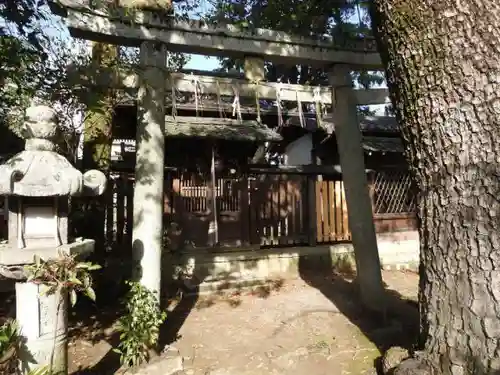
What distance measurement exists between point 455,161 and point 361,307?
3678 millimetres

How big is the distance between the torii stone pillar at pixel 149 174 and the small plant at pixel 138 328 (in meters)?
0.17

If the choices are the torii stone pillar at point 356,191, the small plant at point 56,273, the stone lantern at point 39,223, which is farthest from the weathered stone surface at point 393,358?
the stone lantern at point 39,223

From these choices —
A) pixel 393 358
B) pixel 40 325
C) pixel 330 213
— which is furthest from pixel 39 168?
pixel 330 213

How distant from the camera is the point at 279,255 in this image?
807cm

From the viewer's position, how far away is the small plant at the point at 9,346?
2.86 m

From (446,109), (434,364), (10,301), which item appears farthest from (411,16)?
(10,301)

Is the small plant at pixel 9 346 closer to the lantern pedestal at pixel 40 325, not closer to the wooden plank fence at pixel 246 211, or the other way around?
the lantern pedestal at pixel 40 325

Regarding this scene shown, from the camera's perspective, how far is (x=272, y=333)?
5.30 metres

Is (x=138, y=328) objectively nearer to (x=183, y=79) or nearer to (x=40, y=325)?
(x=40, y=325)

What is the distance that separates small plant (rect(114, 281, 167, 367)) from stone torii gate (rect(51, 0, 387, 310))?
0.18 metres

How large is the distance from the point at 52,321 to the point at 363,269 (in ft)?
13.7

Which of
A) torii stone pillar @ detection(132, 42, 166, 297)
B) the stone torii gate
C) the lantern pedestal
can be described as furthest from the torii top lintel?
the lantern pedestal

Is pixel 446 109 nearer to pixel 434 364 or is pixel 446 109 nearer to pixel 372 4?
pixel 372 4

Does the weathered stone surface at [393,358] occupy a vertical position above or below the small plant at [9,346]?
below
